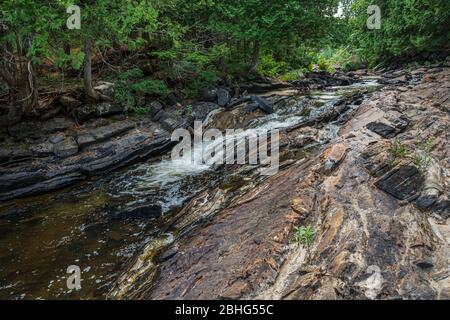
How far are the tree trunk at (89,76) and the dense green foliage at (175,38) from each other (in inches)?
1.2

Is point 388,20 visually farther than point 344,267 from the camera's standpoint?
Yes

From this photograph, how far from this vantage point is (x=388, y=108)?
26.8 feet

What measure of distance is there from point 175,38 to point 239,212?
29.2ft

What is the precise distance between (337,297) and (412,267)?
0.94m

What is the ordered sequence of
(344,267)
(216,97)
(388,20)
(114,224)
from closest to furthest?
(344,267) < (114,224) < (216,97) < (388,20)

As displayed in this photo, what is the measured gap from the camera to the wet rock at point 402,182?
438 cm

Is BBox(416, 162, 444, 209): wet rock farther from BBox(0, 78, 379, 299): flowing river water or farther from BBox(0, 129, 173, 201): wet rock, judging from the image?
BBox(0, 129, 173, 201): wet rock

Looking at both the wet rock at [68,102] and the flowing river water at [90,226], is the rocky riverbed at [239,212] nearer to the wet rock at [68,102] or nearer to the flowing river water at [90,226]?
the flowing river water at [90,226]

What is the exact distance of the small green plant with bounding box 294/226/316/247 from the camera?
12.5ft

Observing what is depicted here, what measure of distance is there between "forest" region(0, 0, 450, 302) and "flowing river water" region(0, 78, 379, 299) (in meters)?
0.04

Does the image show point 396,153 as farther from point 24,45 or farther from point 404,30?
point 404,30
